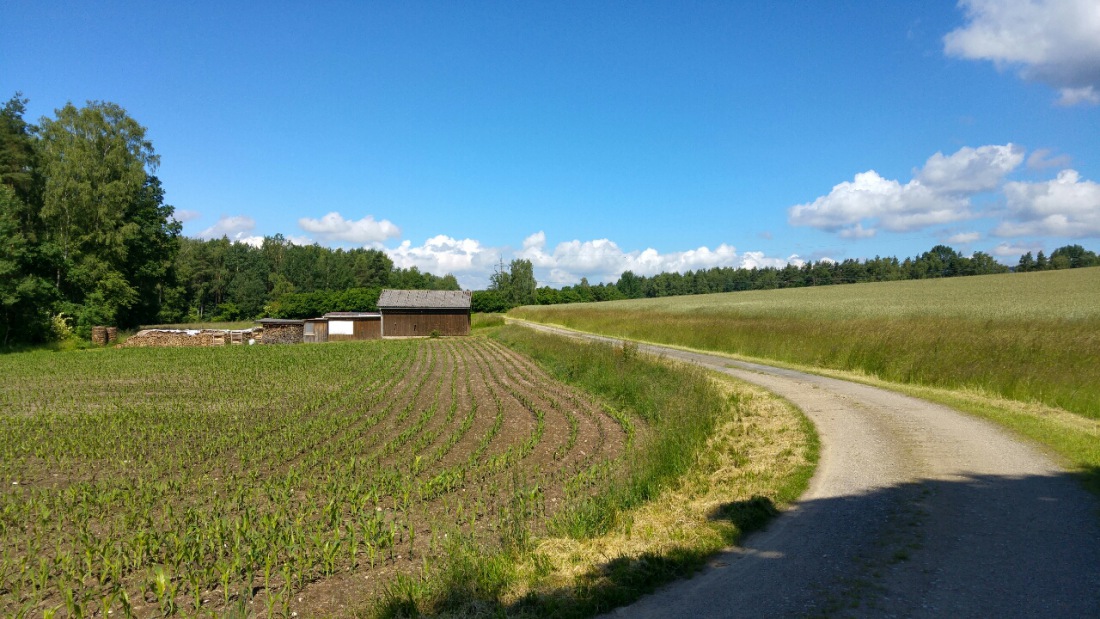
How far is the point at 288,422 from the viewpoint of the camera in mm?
14672

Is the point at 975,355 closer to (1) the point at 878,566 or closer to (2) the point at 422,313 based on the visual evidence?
(1) the point at 878,566

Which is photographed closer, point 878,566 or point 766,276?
point 878,566

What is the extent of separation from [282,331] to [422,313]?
1310cm

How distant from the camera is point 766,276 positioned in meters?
124

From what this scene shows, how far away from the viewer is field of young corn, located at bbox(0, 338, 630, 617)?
6309 mm

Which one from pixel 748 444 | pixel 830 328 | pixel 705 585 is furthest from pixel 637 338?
pixel 705 585

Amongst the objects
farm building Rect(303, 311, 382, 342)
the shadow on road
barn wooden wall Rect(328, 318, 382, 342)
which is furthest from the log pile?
the shadow on road

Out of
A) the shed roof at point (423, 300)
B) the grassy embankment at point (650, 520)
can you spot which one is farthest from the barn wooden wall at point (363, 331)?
the grassy embankment at point (650, 520)

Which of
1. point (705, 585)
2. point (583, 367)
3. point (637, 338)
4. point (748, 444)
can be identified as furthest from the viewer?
point (637, 338)

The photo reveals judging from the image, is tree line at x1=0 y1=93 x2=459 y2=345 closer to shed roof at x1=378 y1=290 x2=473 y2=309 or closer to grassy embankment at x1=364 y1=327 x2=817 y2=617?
shed roof at x1=378 y1=290 x2=473 y2=309

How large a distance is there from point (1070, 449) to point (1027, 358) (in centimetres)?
712

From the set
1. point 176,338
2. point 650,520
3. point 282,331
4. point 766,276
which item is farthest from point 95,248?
point 766,276

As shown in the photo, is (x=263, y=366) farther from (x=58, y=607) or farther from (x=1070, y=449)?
(x=1070, y=449)

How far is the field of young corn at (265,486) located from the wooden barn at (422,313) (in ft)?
111
